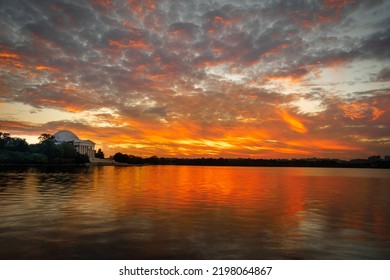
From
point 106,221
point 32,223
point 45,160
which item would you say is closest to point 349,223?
point 106,221

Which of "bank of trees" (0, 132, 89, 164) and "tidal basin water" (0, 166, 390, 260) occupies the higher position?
"bank of trees" (0, 132, 89, 164)

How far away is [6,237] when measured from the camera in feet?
69.1

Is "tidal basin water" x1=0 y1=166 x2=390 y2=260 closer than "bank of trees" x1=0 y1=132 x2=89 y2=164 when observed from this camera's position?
Yes

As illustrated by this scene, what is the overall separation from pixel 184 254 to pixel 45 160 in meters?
171

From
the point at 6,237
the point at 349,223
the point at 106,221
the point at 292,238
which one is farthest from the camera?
the point at 349,223

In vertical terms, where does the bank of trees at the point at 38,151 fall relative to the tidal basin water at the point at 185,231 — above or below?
above

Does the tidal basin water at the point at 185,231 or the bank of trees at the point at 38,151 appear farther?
the bank of trees at the point at 38,151

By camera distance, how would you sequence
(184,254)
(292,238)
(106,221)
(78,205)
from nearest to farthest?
(184,254)
(292,238)
(106,221)
(78,205)

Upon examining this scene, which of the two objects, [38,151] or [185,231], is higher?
[38,151]

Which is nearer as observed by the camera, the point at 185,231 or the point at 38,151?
the point at 185,231

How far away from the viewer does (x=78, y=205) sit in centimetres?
3625

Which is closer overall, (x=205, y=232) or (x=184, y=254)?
(x=184, y=254)
